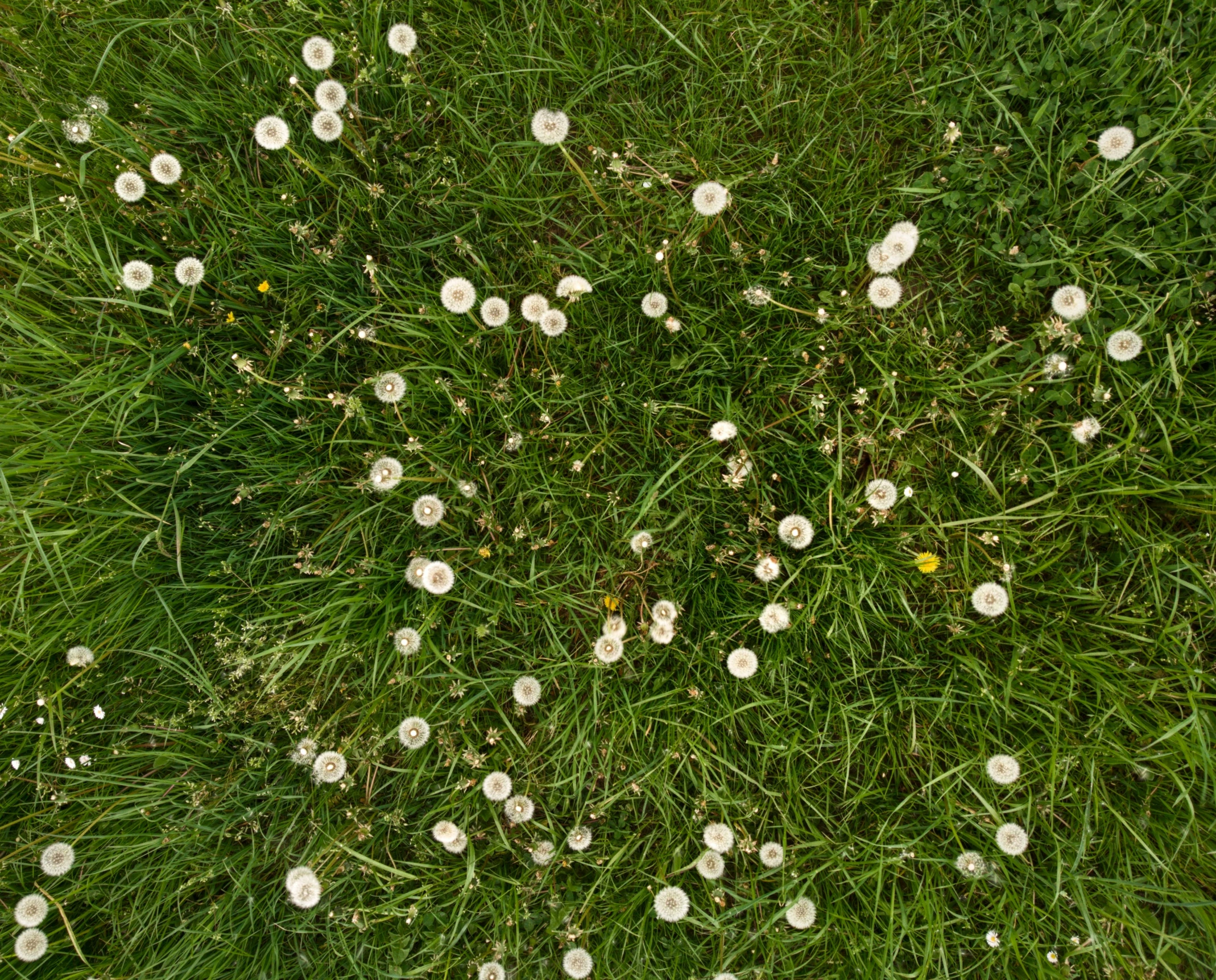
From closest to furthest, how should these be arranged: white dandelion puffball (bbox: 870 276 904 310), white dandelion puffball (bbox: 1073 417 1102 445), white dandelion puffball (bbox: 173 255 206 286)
Answer: white dandelion puffball (bbox: 1073 417 1102 445) < white dandelion puffball (bbox: 870 276 904 310) < white dandelion puffball (bbox: 173 255 206 286)

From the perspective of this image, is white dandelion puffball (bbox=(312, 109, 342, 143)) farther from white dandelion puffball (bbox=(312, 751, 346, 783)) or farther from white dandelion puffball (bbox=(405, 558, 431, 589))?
white dandelion puffball (bbox=(312, 751, 346, 783))

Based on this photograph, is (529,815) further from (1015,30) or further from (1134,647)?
(1015,30)

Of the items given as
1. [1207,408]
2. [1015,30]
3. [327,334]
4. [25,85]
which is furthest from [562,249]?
[1207,408]

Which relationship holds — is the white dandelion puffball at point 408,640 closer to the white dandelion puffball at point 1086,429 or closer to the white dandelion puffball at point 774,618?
the white dandelion puffball at point 774,618

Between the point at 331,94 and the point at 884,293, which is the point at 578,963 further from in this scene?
the point at 331,94

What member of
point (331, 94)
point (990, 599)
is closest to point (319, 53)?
point (331, 94)

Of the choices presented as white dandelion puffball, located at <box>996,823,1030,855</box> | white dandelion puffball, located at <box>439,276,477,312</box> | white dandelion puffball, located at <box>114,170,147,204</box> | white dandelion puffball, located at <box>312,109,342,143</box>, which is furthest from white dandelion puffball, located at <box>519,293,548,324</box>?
white dandelion puffball, located at <box>996,823,1030,855</box>
